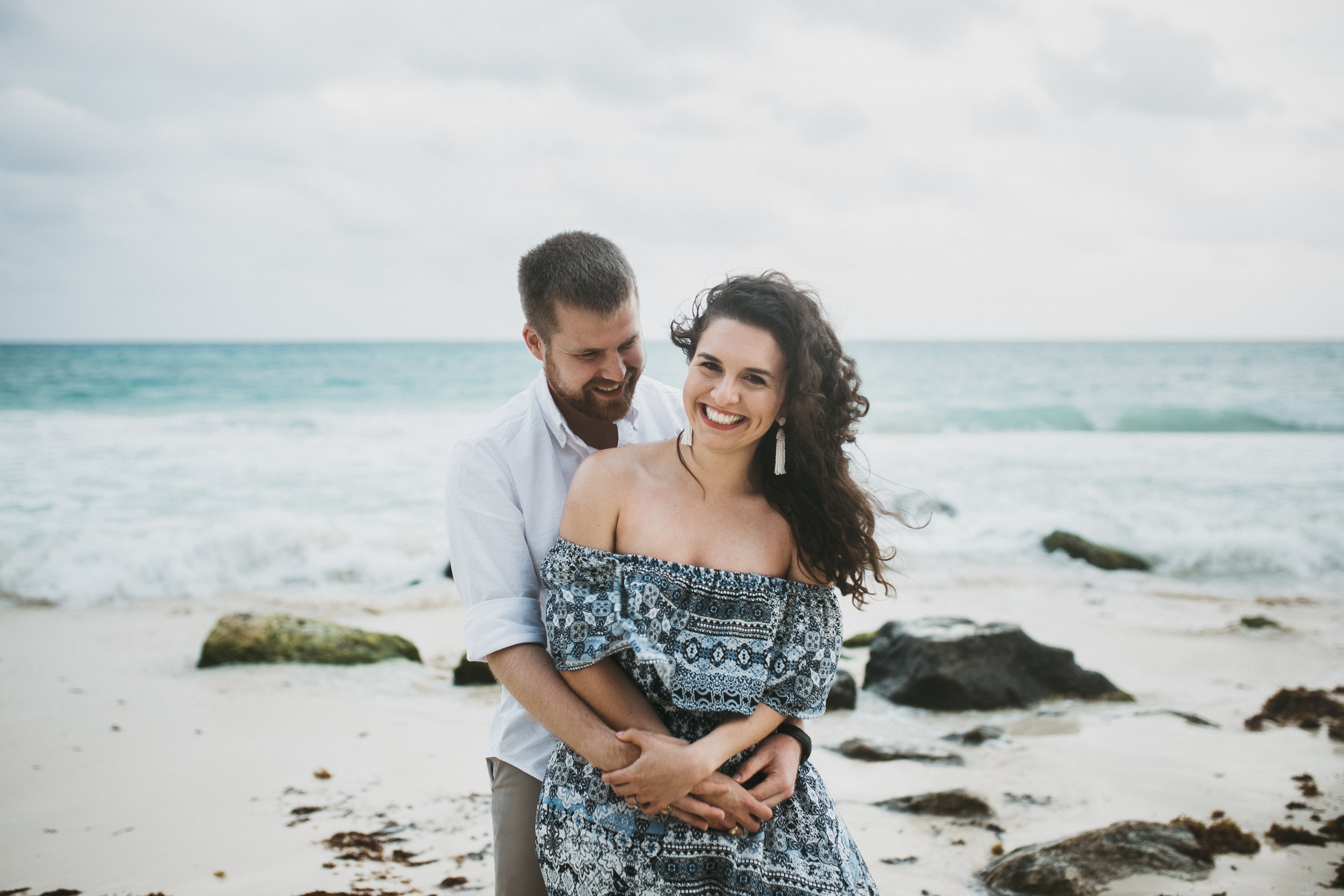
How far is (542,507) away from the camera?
2.89m

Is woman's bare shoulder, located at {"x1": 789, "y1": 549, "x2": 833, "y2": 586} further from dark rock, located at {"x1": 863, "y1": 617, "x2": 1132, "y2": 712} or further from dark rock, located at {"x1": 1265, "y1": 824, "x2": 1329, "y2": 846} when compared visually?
dark rock, located at {"x1": 863, "y1": 617, "x2": 1132, "y2": 712}

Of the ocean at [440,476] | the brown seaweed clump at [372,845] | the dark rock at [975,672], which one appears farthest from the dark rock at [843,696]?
the brown seaweed clump at [372,845]

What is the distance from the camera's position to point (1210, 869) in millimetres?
3564

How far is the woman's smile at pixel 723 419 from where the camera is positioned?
2520mm

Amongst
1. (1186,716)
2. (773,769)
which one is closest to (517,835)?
(773,769)

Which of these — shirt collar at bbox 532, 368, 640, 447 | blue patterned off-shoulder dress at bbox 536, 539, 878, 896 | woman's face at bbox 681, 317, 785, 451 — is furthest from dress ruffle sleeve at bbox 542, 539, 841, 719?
shirt collar at bbox 532, 368, 640, 447

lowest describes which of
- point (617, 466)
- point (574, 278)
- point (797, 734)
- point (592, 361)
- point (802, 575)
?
point (797, 734)

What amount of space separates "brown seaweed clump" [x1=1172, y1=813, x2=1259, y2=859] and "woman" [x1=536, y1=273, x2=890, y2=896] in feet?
7.21

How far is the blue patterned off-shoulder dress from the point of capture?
7.60 ft

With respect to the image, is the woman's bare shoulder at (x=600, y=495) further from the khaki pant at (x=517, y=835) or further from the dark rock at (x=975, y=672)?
the dark rock at (x=975, y=672)

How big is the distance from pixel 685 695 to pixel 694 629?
179 mm

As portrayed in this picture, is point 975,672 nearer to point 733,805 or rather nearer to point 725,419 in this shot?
point 733,805

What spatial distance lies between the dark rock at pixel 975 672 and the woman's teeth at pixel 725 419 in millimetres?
3708

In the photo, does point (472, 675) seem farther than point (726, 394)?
Yes
